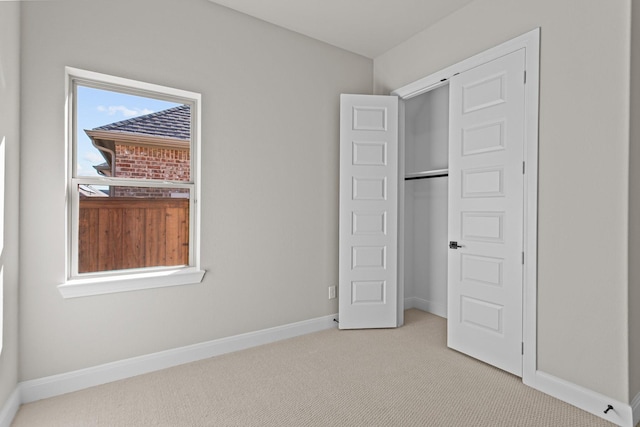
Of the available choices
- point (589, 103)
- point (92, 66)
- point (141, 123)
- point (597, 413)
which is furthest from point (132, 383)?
point (589, 103)

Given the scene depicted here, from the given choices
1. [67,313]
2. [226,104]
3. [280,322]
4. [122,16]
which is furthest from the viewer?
[280,322]

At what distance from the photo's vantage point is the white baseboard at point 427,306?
392cm

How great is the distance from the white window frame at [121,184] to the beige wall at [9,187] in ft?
0.91

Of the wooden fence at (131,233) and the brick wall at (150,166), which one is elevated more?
the brick wall at (150,166)

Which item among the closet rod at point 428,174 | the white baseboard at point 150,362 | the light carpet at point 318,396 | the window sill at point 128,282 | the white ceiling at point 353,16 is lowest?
the light carpet at point 318,396

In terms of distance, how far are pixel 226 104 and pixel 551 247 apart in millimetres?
2670

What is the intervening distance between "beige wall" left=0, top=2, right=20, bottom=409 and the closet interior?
3465 mm

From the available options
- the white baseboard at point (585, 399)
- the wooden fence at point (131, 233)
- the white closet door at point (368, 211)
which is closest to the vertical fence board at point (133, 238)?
the wooden fence at point (131, 233)

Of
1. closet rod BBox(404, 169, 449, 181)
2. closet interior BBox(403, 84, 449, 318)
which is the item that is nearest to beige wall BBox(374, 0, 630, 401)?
closet rod BBox(404, 169, 449, 181)

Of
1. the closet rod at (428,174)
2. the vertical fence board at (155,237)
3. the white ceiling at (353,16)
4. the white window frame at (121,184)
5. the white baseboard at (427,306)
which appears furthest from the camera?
the white baseboard at (427,306)

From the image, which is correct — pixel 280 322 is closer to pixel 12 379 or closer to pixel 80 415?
pixel 80 415

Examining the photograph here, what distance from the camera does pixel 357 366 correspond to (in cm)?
263

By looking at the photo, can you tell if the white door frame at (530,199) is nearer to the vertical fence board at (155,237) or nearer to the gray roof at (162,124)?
the gray roof at (162,124)

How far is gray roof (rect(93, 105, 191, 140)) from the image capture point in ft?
8.39
